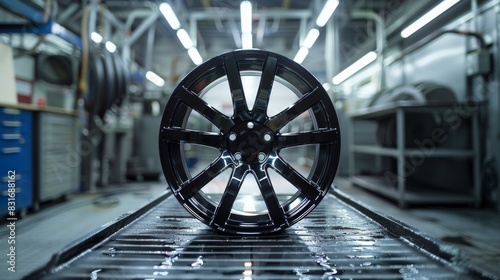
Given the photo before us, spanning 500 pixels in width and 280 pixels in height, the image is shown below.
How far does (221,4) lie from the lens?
6789mm

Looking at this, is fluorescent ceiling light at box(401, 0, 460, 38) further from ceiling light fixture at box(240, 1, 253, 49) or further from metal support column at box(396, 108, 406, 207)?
ceiling light fixture at box(240, 1, 253, 49)

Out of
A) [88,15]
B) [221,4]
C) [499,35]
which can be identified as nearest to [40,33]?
[88,15]

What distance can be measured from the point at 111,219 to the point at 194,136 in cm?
263

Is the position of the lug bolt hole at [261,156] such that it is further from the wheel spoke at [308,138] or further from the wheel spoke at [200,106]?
the wheel spoke at [200,106]

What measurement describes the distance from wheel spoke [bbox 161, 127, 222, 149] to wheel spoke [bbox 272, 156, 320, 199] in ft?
0.92

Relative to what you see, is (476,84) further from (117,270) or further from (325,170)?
(117,270)

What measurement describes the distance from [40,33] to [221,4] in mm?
3976

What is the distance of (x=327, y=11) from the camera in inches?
173

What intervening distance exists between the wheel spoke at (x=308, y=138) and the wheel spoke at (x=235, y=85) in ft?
0.73

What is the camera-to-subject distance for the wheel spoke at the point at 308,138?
1331 mm

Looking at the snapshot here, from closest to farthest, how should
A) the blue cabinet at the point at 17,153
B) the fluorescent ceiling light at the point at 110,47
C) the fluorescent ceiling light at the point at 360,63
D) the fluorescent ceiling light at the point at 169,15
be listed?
1. the blue cabinet at the point at 17,153
2. the fluorescent ceiling light at the point at 169,15
3. the fluorescent ceiling light at the point at 110,47
4. the fluorescent ceiling light at the point at 360,63

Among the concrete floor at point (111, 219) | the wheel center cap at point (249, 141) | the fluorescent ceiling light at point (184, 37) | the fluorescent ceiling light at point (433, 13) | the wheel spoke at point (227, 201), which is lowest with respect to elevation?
the concrete floor at point (111, 219)

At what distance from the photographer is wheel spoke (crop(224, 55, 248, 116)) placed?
1.33 meters

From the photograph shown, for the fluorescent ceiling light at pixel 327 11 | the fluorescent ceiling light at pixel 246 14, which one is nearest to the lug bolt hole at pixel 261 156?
the fluorescent ceiling light at pixel 246 14
